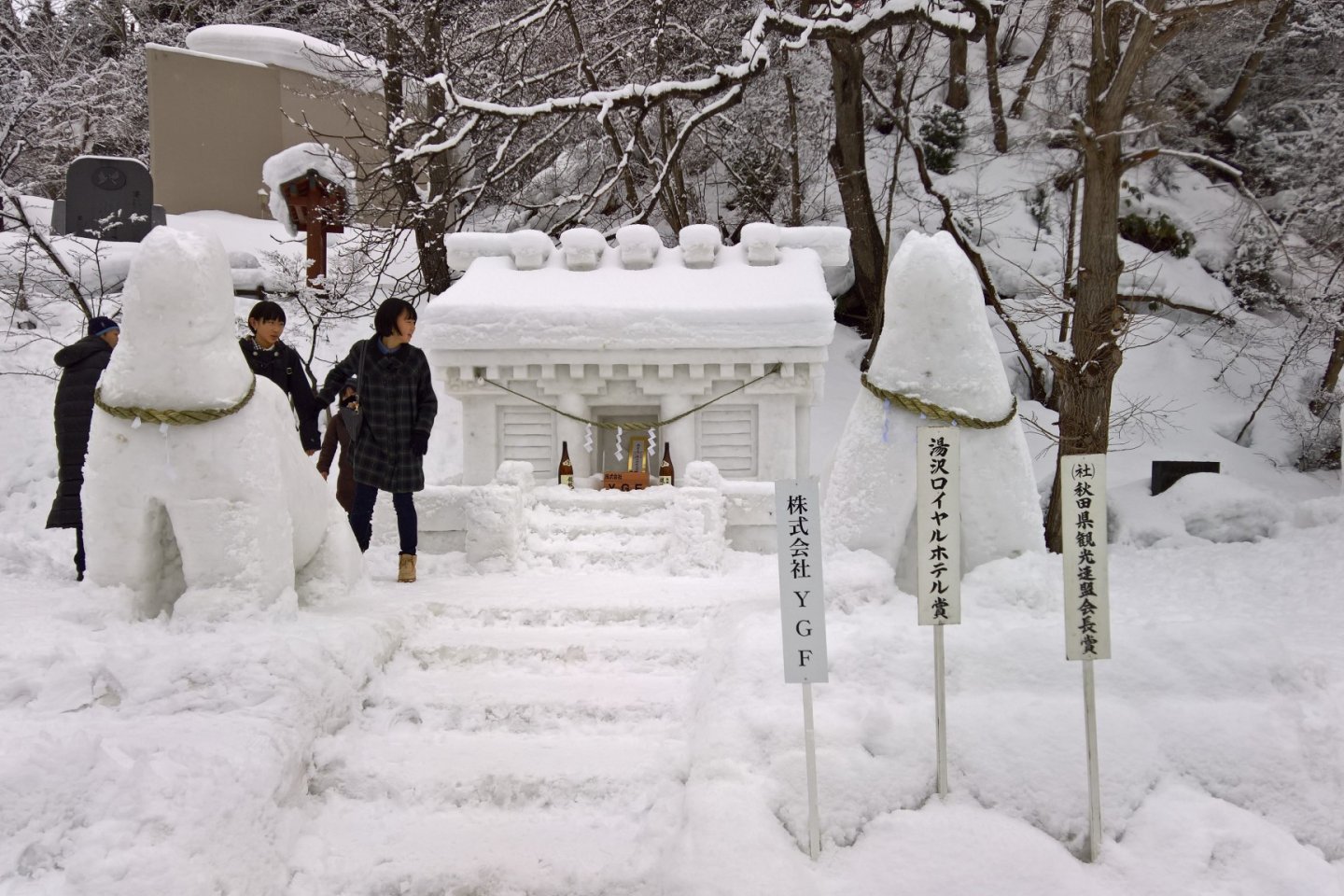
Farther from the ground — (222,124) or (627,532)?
(222,124)

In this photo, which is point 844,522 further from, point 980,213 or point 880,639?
point 980,213

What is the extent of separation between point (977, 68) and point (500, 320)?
1391 centimetres

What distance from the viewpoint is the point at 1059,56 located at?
1606 cm

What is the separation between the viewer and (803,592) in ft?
10.3

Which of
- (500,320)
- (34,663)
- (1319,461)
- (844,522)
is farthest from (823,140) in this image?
(34,663)

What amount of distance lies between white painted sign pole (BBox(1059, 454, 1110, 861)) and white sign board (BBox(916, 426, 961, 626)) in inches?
14.8

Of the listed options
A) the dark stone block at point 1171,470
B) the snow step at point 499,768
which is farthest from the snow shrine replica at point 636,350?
the dark stone block at point 1171,470

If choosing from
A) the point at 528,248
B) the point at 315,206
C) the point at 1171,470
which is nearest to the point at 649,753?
the point at 528,248

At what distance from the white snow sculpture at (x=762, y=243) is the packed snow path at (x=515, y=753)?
3.91 meters

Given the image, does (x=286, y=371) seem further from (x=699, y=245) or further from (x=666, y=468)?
(x=699, y=245)

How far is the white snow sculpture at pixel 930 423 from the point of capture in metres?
4.48

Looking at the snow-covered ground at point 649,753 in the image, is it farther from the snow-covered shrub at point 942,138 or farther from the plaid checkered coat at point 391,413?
the snow-covered shrub at point 942,138

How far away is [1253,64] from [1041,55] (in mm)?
3480

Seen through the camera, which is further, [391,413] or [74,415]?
[391,413]
